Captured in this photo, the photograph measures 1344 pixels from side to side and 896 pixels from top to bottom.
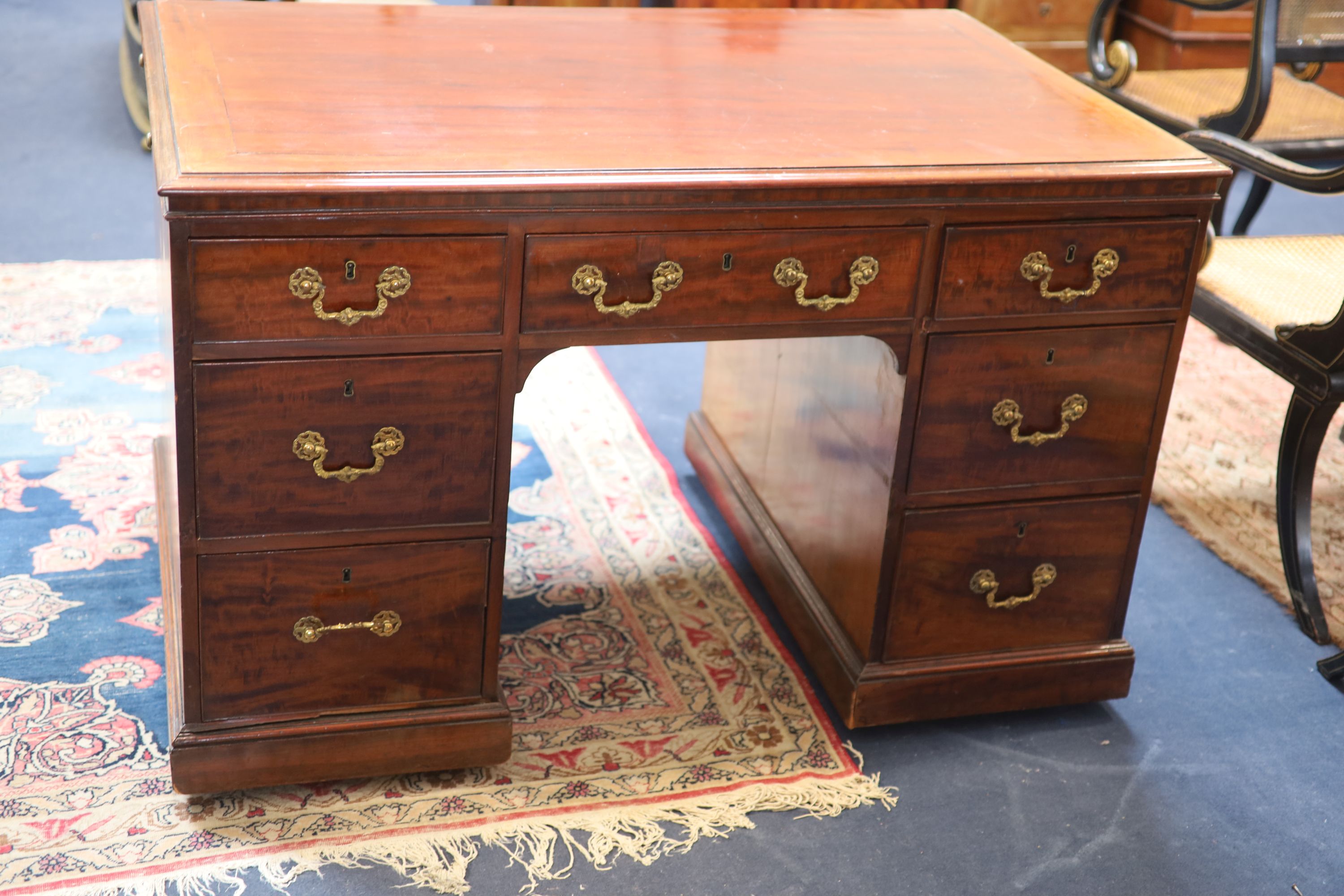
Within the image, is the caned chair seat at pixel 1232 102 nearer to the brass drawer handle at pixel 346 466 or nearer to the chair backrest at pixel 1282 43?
the chair backrest at pixel 1282 43

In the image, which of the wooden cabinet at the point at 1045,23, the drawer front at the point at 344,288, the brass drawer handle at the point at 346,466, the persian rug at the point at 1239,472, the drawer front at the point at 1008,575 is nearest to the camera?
the drawer front at the point at 344,288

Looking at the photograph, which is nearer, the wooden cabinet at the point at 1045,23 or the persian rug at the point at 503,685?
the persian rug at the point at 503,685

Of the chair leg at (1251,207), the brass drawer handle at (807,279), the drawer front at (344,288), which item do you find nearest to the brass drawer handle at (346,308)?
the drawer front at (344,288)

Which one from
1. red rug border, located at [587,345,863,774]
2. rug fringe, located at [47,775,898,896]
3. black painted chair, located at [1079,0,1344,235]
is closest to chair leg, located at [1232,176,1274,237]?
black painted chair, located at [1079,0,1344,235]

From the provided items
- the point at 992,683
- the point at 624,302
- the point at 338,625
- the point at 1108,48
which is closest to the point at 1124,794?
the point at 992,683

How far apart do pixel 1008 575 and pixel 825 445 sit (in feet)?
1.10

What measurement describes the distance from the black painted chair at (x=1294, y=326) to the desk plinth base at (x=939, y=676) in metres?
0.45

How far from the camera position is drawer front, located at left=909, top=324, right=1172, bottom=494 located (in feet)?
5.79

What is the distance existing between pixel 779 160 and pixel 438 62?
1.76 ft

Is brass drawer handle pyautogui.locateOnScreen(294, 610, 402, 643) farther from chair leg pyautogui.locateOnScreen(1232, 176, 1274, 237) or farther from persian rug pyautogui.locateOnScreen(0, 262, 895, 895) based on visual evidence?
chair leg pyautogui.locateOnScreen(1232, 176, 1274, 237)

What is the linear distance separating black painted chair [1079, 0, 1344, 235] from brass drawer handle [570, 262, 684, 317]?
1.78m

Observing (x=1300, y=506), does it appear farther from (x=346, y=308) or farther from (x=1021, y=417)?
(x=346, y=308)

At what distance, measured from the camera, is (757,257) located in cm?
161

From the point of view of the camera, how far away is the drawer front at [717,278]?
1553 millimetres
